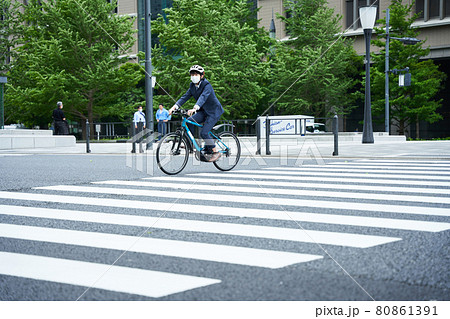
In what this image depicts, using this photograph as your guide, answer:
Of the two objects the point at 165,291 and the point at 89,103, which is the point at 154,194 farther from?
the point at 89,103

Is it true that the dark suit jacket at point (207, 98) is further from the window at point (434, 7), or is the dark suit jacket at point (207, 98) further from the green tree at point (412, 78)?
the window at point (434, 7)

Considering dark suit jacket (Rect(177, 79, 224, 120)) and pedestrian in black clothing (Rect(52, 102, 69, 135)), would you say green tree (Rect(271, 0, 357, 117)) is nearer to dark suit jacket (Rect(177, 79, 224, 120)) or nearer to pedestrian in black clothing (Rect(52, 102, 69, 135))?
pedestrian in black clothing (Rect(52, 102, 69, 135))

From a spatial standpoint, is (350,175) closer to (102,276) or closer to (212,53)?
(102,276)

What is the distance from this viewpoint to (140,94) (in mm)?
44125

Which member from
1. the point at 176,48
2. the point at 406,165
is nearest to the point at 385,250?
the point at 406,165

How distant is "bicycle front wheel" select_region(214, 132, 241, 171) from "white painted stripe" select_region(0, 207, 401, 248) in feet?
15.9

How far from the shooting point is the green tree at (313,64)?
36562mm

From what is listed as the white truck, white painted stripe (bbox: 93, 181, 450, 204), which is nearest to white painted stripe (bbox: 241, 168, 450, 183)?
white painted stripe (bbox: 93, 181, 450, 204)

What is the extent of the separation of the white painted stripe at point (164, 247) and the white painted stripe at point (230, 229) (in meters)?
0.49

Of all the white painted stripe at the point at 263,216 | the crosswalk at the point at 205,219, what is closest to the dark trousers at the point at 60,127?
the crosswalk at the point at 205,219

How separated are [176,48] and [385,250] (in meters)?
33.2

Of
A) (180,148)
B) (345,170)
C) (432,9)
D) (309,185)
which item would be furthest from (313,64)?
(309,185)

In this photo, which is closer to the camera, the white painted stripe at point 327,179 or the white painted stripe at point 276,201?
the white painted stripe at point 276,201

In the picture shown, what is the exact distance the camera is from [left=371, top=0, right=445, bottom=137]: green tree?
1361 inches
